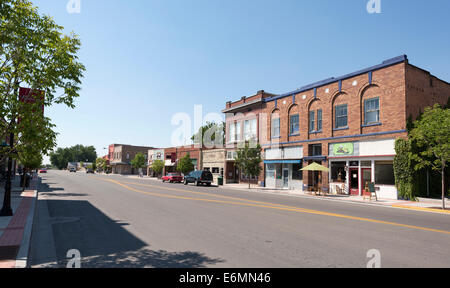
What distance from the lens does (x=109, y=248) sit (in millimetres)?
6637

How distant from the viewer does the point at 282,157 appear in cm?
3178

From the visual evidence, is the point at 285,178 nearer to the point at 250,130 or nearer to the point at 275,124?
the point at 275,124

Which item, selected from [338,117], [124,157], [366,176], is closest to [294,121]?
[338,117]

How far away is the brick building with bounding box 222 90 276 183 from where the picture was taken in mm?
36156

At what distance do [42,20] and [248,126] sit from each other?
32.4 metres

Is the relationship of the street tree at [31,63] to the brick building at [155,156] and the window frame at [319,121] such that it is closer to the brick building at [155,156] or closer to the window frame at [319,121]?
the window frame at [319,121]

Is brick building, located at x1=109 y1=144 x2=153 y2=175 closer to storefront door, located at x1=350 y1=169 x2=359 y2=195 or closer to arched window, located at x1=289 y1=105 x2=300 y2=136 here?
arched window, located at x1=289 y1=105 x2=300 y2=136

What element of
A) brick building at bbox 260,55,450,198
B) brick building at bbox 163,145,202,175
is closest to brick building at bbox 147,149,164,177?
brick building at bbox 163,145,202,175

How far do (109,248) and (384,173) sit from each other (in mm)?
21371

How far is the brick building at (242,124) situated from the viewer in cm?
3616

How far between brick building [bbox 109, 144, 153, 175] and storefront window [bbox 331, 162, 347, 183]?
70956 mm

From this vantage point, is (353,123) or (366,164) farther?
(353,123)
